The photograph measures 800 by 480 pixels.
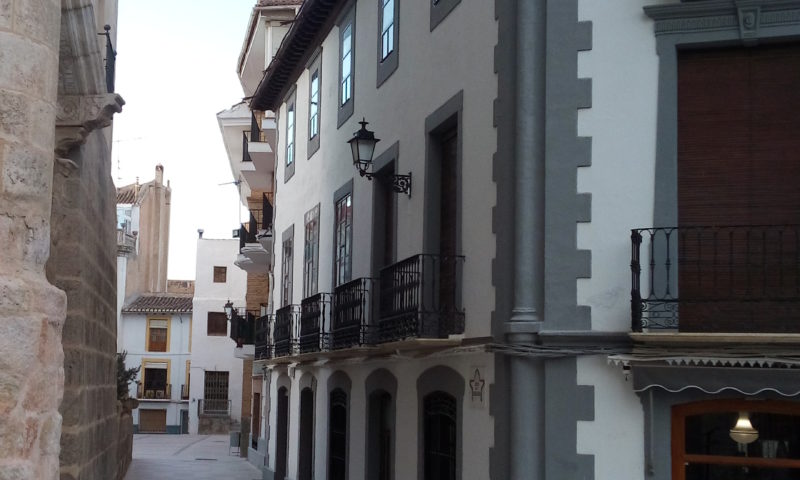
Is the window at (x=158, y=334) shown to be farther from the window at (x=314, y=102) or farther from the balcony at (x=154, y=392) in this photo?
the window at (x=314, y=102)

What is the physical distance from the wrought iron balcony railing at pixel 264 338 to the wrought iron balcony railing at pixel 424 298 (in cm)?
965

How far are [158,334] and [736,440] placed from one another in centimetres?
5331

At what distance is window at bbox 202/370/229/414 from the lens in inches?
2210

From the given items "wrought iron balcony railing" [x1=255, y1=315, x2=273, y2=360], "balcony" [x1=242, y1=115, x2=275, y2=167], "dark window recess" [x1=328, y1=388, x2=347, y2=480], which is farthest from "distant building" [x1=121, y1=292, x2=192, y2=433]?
"dark window recess" [x1=328, y1=388, x2=347, y2=480]

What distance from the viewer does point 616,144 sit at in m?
9.02

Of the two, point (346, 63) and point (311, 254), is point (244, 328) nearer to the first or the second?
point (311, 254)

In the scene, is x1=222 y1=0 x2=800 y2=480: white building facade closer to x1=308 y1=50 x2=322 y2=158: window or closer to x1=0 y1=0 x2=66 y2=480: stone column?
x1=0 y1=0 x2=66 y2=480: stone column

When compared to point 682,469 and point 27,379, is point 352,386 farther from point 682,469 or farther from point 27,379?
point 27,379

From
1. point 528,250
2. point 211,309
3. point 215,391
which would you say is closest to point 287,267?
point 528,250

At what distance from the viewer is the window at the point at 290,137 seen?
21875 mm

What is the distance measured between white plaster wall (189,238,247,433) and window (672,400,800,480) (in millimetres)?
48646

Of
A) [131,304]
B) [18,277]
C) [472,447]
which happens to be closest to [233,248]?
[131,304]

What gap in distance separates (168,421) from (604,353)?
50931mm

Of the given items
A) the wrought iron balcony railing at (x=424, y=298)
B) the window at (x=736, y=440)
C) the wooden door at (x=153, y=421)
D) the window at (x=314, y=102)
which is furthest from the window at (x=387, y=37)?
the wooden door at (x=153, y=421)
